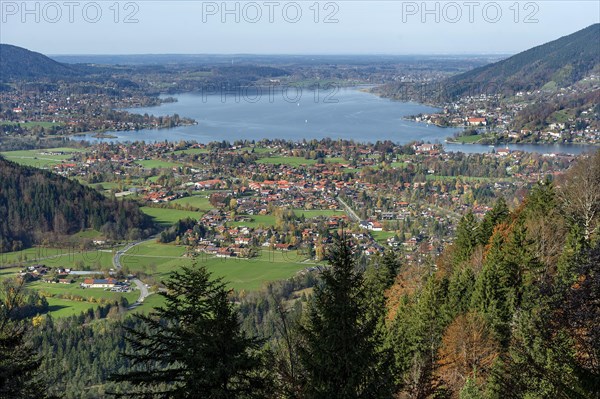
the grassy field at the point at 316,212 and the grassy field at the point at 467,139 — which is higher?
the grassy field at the point at 467,139

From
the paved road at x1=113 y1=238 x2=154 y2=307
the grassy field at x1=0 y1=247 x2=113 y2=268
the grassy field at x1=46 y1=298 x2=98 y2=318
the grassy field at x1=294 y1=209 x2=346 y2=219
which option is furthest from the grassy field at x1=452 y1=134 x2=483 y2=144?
the grassy field at x1=46 y1=298 x2=98 y2=318

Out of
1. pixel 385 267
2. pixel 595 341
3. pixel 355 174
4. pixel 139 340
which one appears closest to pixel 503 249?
pixel 385 267

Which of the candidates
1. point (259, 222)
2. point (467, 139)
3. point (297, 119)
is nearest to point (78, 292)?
point (259, 222)

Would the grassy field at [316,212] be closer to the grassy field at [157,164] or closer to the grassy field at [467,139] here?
the grassy field at [157,164]

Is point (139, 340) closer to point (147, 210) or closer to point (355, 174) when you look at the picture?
point (147, 210)

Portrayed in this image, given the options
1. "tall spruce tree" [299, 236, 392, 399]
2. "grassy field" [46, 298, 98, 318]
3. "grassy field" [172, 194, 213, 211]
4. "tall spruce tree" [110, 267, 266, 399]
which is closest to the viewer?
"tall spruce tree" [299, 236, 392, 399]

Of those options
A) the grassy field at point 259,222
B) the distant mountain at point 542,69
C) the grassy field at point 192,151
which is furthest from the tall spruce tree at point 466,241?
the distant mountain at point 542,69

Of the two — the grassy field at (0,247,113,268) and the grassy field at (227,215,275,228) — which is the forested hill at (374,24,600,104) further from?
the grassy field at (0,247,113,268)
